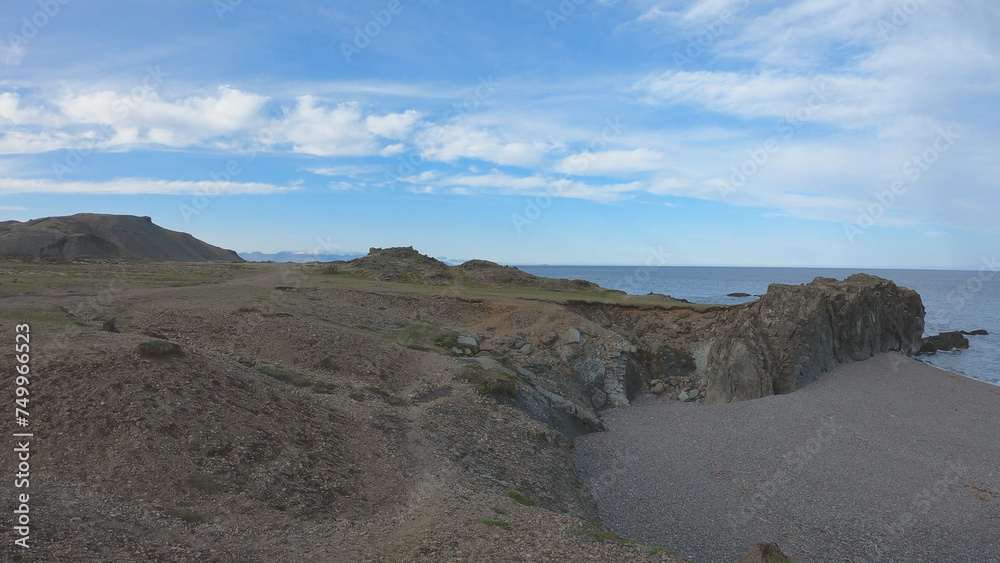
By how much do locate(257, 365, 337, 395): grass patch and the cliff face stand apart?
20601 mm

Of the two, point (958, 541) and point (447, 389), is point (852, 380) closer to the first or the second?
point (958, 541)

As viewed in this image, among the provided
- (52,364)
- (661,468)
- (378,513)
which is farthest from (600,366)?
(52,364)

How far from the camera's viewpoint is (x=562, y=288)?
184 ft

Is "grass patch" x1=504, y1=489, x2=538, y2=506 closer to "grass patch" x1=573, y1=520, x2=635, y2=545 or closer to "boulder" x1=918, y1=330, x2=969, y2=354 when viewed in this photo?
"grass patch" x1=573, y1=520, x2=635, y2=545

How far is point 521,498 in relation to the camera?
14680 millimetres

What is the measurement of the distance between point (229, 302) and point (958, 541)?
34.0 metres

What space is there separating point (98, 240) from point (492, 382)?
12300 centimetres

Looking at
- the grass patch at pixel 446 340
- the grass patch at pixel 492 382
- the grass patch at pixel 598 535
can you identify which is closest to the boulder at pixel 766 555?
the grass patch at pixel 598 535

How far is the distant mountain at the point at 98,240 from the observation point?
10431cm

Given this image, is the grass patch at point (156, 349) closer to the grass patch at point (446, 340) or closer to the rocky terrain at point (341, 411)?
the rocky terrain at point (341, 411)

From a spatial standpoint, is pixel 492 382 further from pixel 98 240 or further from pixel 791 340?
pixel 98 240

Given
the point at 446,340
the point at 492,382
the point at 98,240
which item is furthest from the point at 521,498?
the point at 98,240

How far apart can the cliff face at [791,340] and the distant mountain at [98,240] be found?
85.1m

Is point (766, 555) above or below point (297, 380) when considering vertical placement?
below
